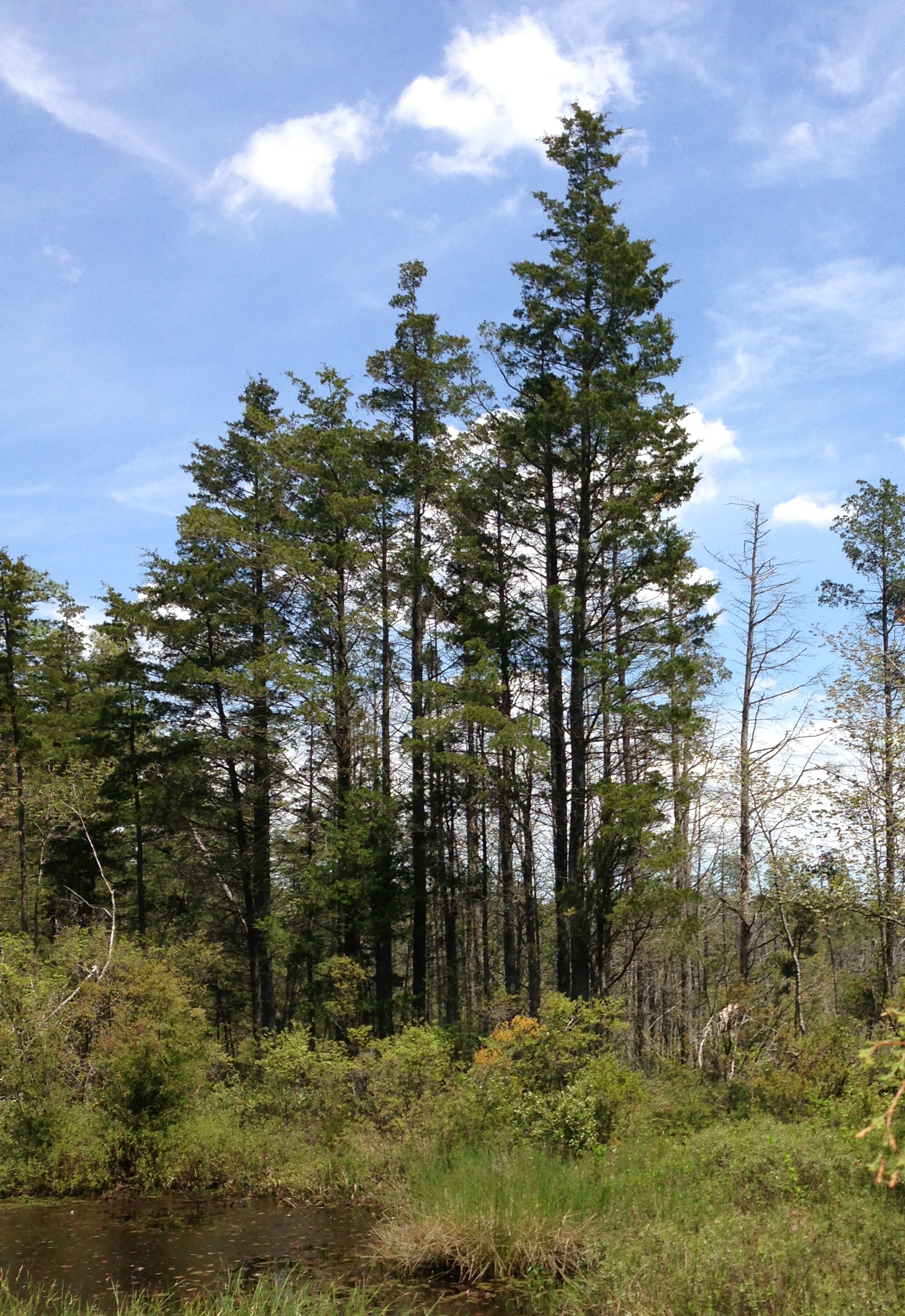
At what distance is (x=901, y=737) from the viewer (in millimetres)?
12969

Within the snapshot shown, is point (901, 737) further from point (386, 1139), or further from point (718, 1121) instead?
point (386, 1139)

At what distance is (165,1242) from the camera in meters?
9.31

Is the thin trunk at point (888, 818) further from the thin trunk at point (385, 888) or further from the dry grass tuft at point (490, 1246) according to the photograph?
the thin trunk at point (385, 888)

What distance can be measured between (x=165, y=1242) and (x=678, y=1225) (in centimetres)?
560

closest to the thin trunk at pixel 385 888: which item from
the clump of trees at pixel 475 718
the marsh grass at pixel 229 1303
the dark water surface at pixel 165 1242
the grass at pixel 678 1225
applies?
the clump of trees at pixel 475 718

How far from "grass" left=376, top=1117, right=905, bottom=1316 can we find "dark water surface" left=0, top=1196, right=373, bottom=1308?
3.98ft

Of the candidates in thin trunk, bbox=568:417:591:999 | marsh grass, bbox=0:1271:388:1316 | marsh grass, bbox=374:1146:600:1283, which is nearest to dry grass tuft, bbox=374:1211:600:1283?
marsh grass, bbox=374:1146:600:1283

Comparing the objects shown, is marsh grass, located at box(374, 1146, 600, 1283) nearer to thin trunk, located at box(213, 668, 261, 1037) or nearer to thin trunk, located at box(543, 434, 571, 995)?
thin trunk, located at box(543, 434, 571, 995)

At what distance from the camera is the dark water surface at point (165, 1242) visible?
7.99 metres

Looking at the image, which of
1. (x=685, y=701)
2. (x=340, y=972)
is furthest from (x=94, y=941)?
(x=685, y=701)

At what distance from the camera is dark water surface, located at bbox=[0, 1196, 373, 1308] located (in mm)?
7992

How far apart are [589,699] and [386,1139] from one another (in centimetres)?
948

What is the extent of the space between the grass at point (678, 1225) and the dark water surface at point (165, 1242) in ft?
3.98

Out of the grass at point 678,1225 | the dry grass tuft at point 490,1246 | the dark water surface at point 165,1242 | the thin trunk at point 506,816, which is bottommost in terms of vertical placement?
the dark water surface at point 165,1242
